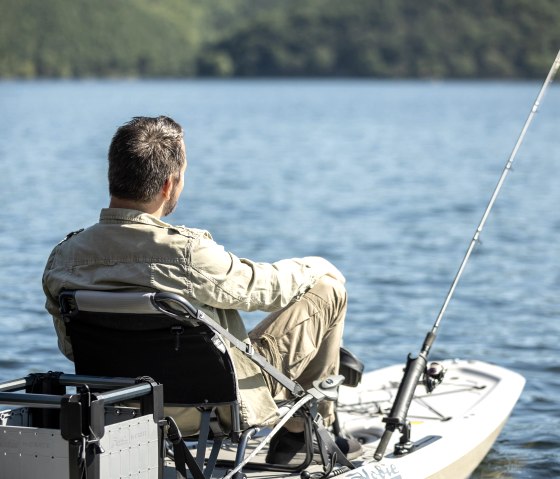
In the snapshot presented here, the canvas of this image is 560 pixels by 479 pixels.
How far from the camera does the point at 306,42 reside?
158875mm

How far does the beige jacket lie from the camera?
4.17 metres

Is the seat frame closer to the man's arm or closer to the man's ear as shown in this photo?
the man's arm

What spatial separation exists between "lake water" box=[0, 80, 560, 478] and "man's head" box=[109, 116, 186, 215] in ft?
11.1

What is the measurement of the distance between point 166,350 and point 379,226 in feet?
49.3

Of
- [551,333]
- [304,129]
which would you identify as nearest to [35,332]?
[551,333]

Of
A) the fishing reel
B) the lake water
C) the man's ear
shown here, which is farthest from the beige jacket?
the lake water

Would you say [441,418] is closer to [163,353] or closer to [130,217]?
[163,353]

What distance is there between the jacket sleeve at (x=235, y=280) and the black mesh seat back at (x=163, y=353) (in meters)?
0.14

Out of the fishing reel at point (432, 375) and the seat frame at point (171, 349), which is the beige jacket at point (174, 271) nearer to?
the seat frame at point (171, 349)

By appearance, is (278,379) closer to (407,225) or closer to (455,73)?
(407,225)

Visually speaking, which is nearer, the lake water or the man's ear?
the man's ear

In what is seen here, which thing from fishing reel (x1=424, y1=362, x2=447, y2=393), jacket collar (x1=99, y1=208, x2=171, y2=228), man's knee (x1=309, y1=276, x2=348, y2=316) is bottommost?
fishing reel (x1=424, y1=362, x2=447, y2=393)

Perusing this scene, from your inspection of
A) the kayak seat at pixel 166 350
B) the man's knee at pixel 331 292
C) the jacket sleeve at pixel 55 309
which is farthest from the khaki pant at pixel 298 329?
the jacket sleeve at pixel 55 309

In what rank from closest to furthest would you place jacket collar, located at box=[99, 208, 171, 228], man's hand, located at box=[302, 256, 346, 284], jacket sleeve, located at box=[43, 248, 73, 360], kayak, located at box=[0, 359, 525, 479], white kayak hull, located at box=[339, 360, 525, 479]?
kayak, located at box=[0, 359, 525, 479], jacket collar, located at box=[99, 208, 171, 228], jacket sleeve, located at box=[43, 248, 73, 360], man's hand, located at box=[302, 256, 346, 284], white kayak hull, located at box=[339, 360, 525, 479]
